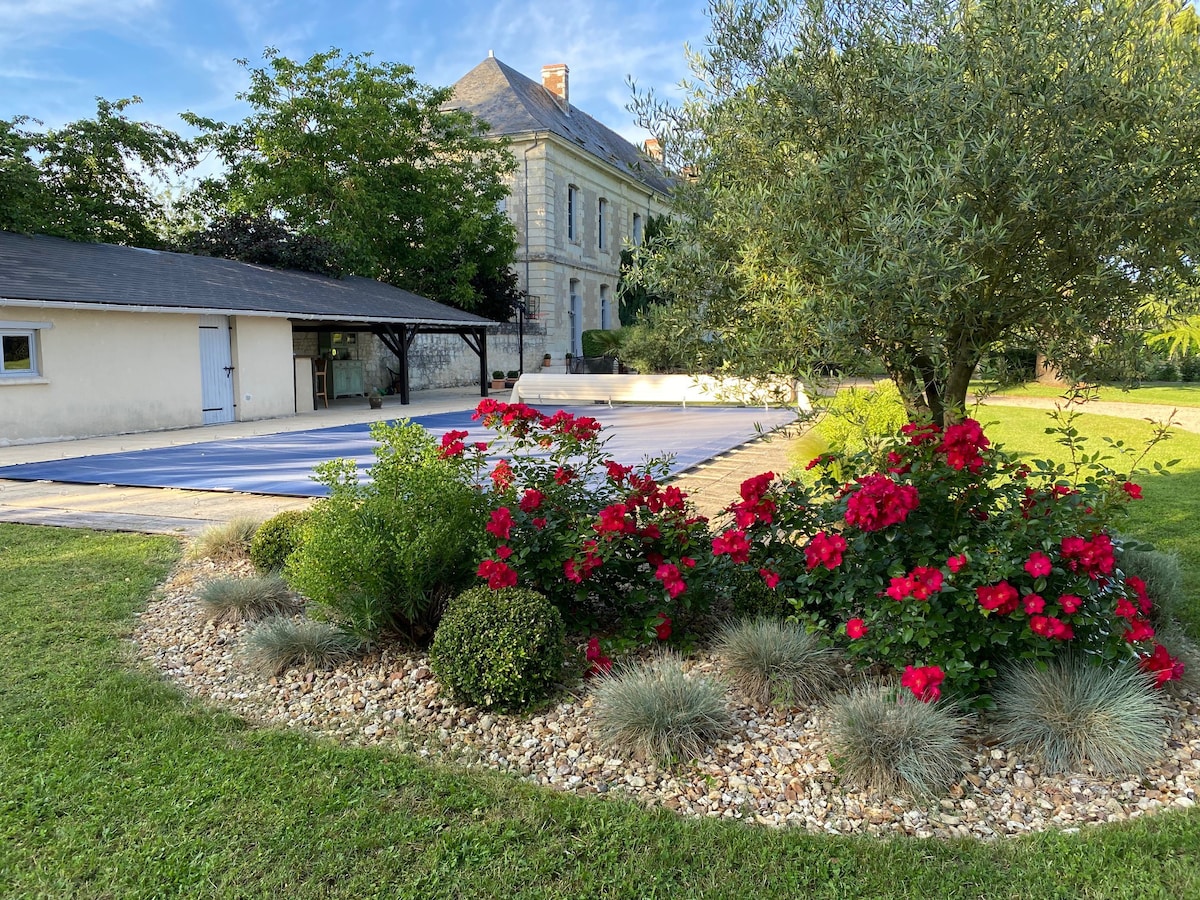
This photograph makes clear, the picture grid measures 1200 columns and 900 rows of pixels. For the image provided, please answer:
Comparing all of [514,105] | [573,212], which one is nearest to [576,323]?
[573,212]

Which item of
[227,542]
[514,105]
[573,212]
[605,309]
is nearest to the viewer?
[227,542]

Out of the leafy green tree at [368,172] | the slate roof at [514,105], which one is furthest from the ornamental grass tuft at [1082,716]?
the slate roof at [514,105]

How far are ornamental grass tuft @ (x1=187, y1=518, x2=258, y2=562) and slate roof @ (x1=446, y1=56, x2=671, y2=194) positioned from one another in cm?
2430

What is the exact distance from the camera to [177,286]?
46.0ft

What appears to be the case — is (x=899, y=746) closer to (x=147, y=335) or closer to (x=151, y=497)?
(x=151, y=497)

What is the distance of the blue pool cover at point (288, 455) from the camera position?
27.8ft

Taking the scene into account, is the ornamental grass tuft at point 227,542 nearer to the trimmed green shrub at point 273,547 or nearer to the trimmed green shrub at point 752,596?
the trimmed green shrub at point 273,547

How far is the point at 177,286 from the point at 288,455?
5635 millimetres

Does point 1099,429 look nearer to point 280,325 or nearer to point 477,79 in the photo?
point 280,325

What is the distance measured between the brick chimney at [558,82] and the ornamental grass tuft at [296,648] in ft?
111

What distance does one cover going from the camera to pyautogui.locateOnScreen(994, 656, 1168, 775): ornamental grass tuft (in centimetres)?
→ 273

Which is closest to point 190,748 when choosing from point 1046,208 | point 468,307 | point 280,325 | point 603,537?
point 603,537

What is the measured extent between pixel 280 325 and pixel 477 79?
1951 cm

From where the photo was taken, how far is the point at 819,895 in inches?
84.2
